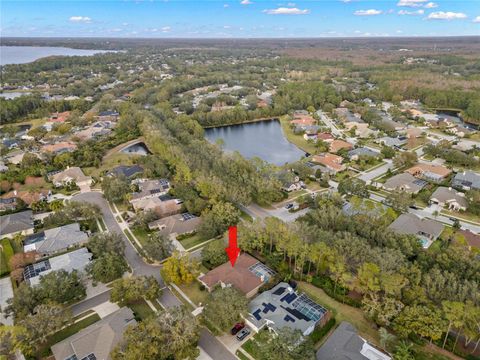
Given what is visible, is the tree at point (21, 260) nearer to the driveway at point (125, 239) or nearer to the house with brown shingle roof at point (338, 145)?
the driveway at point (125, 239)

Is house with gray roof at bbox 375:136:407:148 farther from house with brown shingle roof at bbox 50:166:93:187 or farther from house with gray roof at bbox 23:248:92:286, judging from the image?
house with gray roof at bbox 23:248:92:286

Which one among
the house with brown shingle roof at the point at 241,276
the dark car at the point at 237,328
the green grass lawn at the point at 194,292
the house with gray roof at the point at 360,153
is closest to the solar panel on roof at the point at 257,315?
the dark car at the point at 237,328

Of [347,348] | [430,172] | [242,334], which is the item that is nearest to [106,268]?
[242,334]

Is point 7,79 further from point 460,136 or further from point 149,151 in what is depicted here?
point 460,136

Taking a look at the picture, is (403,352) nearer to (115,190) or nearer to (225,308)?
(225,308)

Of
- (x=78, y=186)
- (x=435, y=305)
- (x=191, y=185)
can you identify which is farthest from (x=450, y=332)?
(x=78, y=186)

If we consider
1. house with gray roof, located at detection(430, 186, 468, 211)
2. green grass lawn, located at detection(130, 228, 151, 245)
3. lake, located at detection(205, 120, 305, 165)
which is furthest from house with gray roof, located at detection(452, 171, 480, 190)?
green grass lawn, located at detection(130, 228, 151, 245)
